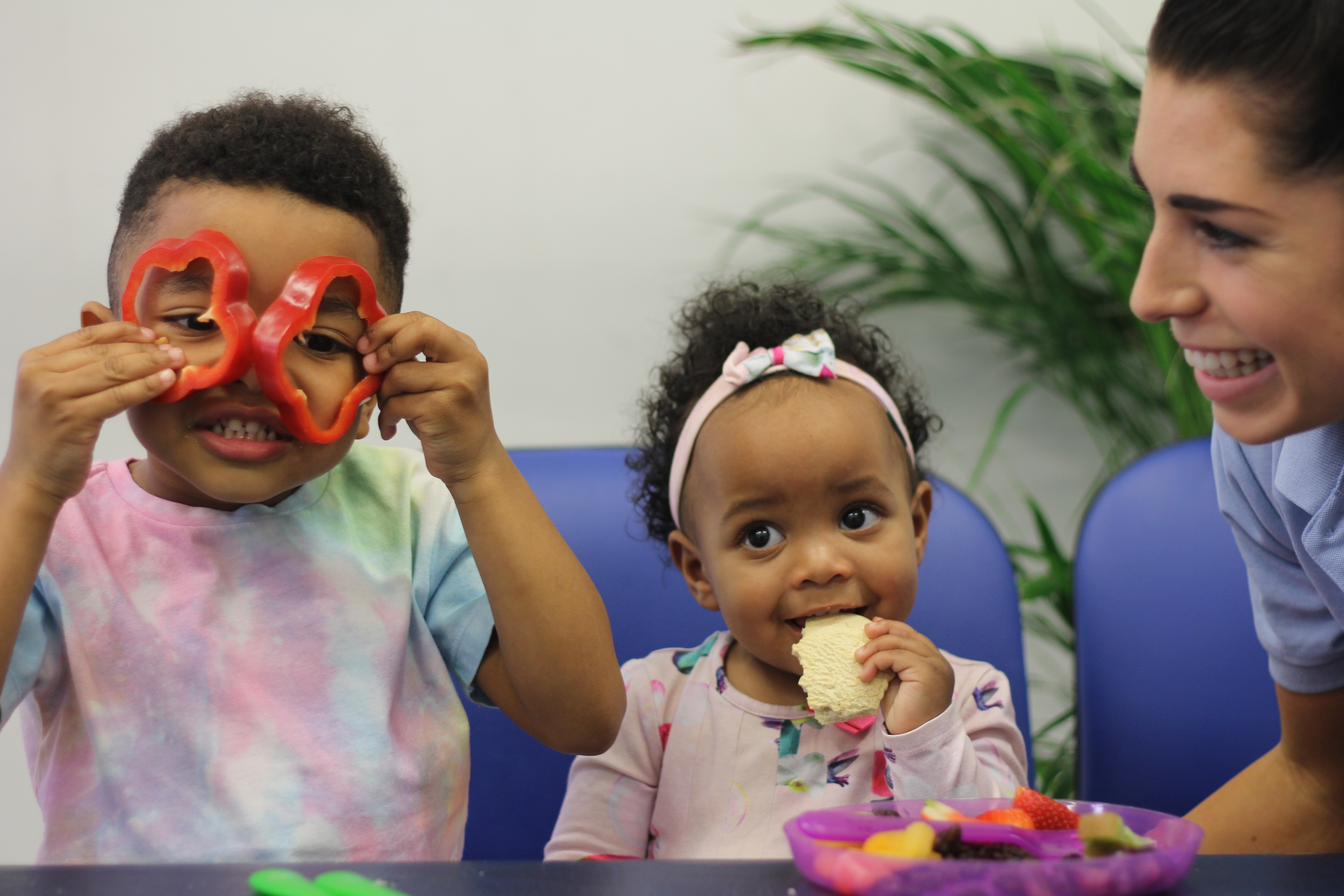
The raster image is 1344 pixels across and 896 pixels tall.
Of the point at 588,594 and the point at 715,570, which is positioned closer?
the point at 588,594

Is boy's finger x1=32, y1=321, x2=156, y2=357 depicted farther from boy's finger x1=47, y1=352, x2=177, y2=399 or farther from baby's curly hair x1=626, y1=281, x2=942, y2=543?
baby's curly hair x1=626, y1=281, x2=942, y2=543

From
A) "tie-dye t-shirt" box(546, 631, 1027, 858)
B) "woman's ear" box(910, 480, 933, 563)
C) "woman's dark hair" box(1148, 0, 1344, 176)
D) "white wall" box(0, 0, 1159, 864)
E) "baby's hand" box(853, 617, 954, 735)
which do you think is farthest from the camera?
"white wall" box(0, 0, 1159, 864)

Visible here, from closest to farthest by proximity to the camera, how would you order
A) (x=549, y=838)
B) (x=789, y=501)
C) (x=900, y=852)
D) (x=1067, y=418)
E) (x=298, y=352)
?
(x=900, y=852)
(x=298, y=352)
(x=789, y=501)
(x=549, y=838)
(x=1067, y=418)

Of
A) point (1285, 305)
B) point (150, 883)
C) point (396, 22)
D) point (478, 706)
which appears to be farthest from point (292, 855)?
point (396, 22)

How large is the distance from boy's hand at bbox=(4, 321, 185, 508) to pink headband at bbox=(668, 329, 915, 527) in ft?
1.64

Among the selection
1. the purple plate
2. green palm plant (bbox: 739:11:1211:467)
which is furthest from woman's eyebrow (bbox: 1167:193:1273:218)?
green palm plant (bbox: 739:11:1211:467)

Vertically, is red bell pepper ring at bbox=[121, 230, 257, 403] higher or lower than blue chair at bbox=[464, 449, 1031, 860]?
higher

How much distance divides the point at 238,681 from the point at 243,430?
210mm

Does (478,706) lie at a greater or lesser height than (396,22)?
lesser

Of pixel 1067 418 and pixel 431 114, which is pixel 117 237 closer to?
pixel 431 114

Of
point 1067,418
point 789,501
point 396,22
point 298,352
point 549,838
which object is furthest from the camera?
point 1067,418

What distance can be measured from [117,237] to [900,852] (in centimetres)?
75

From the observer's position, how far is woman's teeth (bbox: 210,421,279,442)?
82cm

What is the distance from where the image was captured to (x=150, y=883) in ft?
1.99
